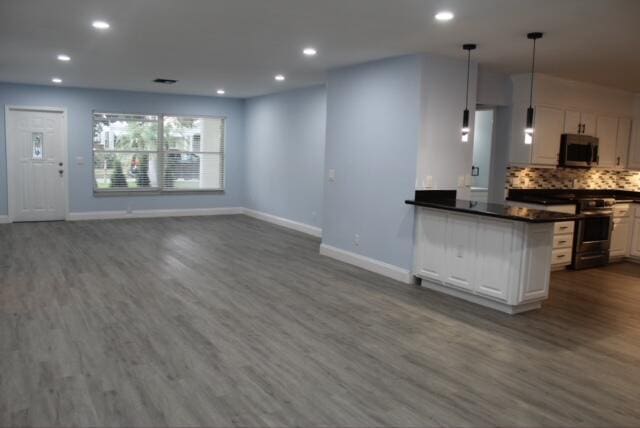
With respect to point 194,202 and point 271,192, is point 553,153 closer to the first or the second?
point 271,192

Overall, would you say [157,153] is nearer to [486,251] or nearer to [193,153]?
[193,153]

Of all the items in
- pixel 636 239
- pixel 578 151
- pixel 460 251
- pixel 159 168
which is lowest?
pixel 636 239

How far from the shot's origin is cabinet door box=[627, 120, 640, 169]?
25.9ft

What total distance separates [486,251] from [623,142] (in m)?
4.51

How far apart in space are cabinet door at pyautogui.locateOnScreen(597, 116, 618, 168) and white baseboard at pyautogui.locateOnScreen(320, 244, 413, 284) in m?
3.92

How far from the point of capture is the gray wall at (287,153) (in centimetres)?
884

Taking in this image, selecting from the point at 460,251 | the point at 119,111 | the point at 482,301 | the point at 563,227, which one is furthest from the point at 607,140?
the point at 119,111

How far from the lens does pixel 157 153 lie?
10.7m

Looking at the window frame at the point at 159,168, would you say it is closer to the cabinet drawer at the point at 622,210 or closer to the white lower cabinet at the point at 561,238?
the white lower cabinet at the point at 561,238

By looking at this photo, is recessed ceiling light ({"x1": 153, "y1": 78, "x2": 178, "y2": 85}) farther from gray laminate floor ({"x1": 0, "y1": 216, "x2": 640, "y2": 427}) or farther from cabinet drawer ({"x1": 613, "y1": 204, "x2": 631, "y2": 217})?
cabinet drawer ({"x1": 613, "y1": 204, "x2": 631, "y2": 217})

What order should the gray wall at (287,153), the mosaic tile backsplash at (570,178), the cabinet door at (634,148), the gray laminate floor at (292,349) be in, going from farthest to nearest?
1. the gray wall at (287,153)
2. the cabinet door at (634,148)
3. the mosaic tile backsplash at (570,178)
4. the gray laminate floor at (292,349)

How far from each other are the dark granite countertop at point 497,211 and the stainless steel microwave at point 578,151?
221 centimetres

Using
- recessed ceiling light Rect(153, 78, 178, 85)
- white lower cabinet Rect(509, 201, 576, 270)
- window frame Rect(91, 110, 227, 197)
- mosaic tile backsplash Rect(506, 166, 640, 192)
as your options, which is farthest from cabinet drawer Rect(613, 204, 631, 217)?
window frame Rect(91, 110, 227, 197)

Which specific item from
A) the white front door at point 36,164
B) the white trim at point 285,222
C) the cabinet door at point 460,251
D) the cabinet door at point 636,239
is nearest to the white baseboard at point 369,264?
the cabinet door at point 460,251
